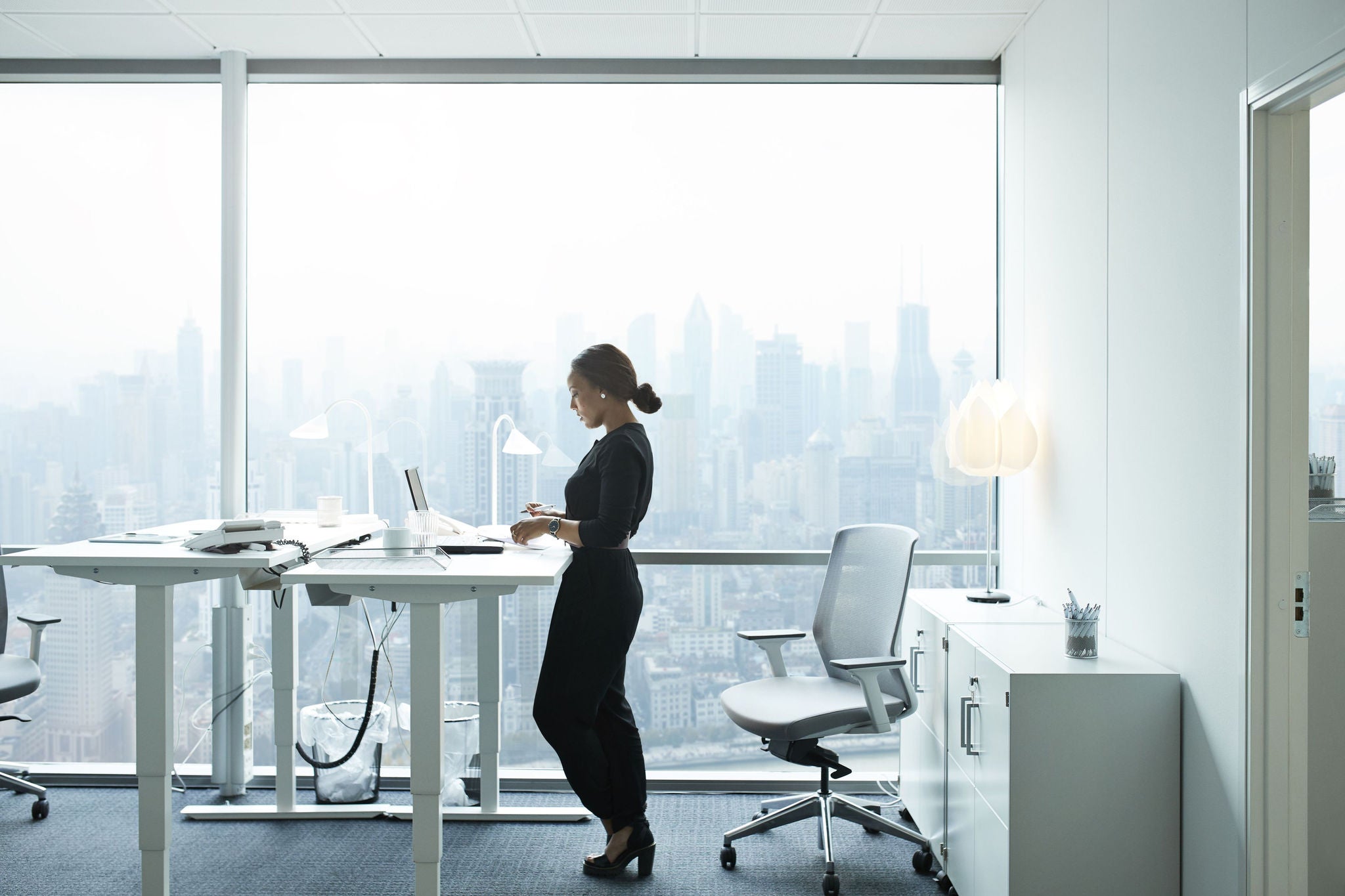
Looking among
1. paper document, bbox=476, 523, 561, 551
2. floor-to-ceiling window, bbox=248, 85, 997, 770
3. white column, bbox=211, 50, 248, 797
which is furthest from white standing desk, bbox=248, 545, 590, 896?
white column, bbox=211, 50, 248, 797

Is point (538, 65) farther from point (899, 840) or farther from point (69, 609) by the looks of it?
point (899, 840)

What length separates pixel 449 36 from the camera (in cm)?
350

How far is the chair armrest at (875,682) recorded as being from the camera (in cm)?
280

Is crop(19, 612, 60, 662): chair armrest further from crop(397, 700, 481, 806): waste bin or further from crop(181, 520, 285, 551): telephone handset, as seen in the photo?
crop(397, 700, 481, 806): waste bin

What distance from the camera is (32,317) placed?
3770 mm

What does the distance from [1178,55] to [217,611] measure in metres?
3.65

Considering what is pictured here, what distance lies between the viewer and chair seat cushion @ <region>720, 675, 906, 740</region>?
284 cm

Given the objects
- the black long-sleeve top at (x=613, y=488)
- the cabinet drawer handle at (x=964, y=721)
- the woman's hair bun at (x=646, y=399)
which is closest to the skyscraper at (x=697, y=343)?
the woman's hair bun at (x=646, y=399)

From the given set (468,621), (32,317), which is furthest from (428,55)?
(468,621)

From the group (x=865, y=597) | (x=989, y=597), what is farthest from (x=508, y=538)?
(x=989, y=597)

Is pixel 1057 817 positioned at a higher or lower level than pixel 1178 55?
lower

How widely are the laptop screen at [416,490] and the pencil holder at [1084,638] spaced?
204cm

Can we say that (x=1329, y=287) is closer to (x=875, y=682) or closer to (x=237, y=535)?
(x=875, y=682)

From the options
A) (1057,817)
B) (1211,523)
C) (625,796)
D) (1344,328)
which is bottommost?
(625,796)
